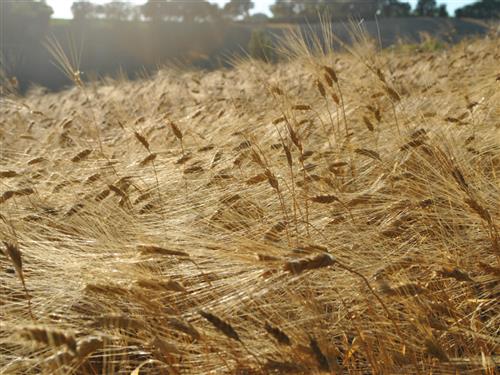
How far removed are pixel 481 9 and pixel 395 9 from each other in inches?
218

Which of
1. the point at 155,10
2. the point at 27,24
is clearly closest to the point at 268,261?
the point at 27,24

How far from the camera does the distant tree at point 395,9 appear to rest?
35562 millimetres

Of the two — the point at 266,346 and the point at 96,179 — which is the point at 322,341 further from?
the point at 96,179

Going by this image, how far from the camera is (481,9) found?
111 feet

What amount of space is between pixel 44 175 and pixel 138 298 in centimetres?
151

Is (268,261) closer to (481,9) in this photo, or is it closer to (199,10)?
(199,10)

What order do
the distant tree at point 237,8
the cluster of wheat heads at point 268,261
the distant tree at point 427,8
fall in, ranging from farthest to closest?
the distant tree at point 427,8, the distant tree at point 237,8, the cluster of wheat heads at point 268,261

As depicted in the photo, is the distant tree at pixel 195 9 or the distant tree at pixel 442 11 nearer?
the distant tree at pixel 195 9

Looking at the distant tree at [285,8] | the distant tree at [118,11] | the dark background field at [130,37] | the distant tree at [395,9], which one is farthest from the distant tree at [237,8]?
the distant tree at [395,9]

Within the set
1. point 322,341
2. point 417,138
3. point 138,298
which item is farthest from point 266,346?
point 417,138

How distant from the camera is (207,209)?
5.34 feet

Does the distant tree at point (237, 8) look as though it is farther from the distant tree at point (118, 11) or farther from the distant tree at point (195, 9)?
the distant tree at point (118, 11)

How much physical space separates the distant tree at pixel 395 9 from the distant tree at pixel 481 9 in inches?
137

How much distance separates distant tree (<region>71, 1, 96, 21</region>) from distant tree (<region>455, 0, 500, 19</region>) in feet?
79.6
